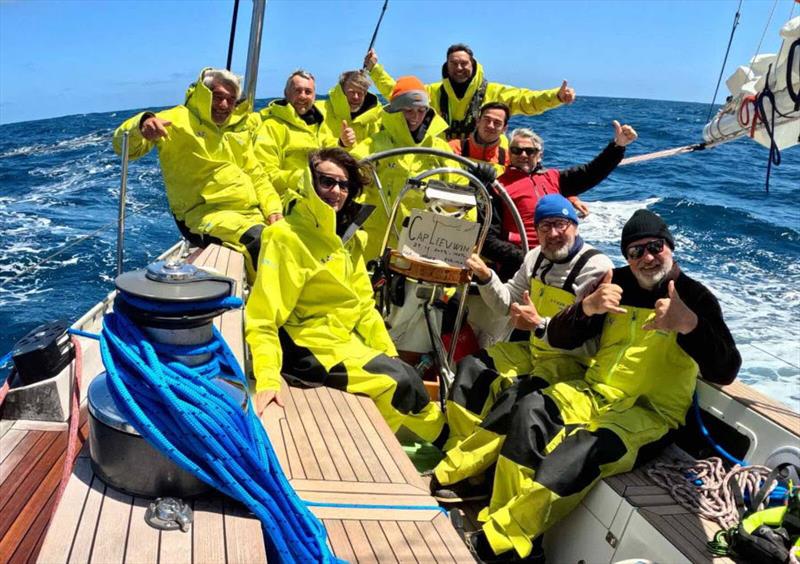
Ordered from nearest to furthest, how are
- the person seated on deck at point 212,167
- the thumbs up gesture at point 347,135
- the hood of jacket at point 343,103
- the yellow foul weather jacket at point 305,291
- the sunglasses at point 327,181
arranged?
1. the yellow foul weather jacket at point 305,291
2. the sunglasses at point 327,181
3. the person seated on deck at point 212,167
4. the thumbs up gesture at point 347,135
5. the hood of jacket at point 343,103

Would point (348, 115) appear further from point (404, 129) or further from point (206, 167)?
point (206, 167)

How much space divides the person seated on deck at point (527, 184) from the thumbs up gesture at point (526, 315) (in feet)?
3.10

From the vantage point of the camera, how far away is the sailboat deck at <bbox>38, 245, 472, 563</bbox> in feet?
4.06

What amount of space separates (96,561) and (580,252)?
2358 millimetres

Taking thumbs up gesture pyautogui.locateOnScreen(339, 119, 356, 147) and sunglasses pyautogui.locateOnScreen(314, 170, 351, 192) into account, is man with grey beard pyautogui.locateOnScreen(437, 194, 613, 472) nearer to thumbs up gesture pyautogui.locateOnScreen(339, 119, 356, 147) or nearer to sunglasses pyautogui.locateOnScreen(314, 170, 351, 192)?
sunglasses pyautogui.locateOnScreen(314, 170, 351, 192)

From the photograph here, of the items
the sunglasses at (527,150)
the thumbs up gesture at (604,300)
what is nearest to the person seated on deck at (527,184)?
the sunglasses at (527,150)

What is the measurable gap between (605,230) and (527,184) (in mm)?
6614

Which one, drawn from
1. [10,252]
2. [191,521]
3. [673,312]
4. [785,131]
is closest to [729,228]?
[785,131]

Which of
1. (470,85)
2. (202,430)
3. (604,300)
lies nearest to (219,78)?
(470,85)

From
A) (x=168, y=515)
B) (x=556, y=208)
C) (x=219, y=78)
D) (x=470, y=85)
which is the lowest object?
(x=168, y=515)

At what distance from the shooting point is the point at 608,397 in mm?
2723

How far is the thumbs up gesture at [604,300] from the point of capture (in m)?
2.56

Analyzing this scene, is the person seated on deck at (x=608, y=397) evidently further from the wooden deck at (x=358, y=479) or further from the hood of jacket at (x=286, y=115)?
the hood of jacket at (x=286, y=115)

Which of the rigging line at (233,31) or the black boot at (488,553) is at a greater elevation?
the rigging line at (233,31)
